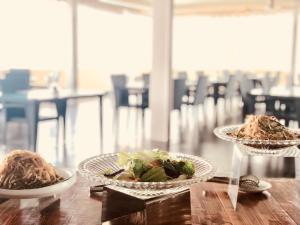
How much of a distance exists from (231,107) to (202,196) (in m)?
7.41

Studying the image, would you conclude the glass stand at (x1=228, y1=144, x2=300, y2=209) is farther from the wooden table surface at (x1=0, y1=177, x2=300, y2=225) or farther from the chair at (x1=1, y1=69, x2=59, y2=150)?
the chair at (x1=1, y1=69, x2=59, y2=150)

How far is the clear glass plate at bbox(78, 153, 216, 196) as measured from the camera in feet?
2.60

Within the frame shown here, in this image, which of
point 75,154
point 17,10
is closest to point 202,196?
point 75,154

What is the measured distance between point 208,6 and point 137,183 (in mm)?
9960

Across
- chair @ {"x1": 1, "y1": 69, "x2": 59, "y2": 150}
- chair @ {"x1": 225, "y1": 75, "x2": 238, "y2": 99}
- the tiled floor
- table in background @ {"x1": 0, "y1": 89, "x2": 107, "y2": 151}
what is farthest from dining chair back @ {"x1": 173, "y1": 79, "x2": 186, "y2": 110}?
chair @ {"x1": 225, "y1": 75, "x2": 238, "y2": 99}

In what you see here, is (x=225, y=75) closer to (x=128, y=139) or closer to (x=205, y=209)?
(x=128, y=139)

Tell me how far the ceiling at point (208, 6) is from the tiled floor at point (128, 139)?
322 centimetres

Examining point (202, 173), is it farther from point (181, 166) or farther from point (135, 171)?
point (135, 171)

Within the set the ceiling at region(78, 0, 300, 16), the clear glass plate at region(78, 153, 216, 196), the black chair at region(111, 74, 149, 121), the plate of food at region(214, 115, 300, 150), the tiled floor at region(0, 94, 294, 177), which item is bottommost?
the tiled floor at region(0, 94, 294, 177)

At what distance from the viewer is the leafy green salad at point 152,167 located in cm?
84

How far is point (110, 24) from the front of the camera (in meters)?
9.54

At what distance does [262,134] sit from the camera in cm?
107

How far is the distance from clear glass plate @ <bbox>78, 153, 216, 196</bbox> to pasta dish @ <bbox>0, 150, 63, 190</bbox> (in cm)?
11

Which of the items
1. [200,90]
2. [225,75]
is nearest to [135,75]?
[225,75]
